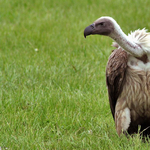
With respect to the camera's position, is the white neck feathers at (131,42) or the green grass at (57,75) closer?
the white neck feathers at (131,42)

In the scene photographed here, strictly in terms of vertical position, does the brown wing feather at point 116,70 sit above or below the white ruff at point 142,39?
below

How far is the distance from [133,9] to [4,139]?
→ 630 centimetres

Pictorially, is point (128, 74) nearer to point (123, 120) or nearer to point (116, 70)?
point (116, 70)

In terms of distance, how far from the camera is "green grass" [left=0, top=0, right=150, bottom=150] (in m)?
4.66

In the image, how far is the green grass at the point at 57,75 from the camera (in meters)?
4.66

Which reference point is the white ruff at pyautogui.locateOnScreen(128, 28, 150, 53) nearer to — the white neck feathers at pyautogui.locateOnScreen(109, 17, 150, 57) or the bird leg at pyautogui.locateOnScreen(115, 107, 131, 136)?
the white neck feathers at pyautogui.locateOnScreen(109, 17, 150, 57)

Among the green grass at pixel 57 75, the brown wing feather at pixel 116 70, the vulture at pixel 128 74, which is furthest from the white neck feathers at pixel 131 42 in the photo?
the green grass at pixel 57 75

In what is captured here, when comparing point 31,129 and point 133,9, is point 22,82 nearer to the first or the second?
point 31,129

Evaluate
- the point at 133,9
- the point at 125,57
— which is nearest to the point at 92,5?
the point at 133,9

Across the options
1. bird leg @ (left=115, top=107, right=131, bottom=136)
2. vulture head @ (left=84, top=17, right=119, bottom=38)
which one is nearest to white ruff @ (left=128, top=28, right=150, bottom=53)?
vulture head @ (left=84, top=17, right=119, bottom=38)

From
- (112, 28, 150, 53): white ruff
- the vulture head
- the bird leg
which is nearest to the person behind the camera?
the vulture head

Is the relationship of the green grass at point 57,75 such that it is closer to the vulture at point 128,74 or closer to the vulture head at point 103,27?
the vulture at point 128,74

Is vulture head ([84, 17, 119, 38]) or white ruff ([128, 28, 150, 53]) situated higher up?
vulture head ([84, 17, 119, 38])

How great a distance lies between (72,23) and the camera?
920 centimetres
